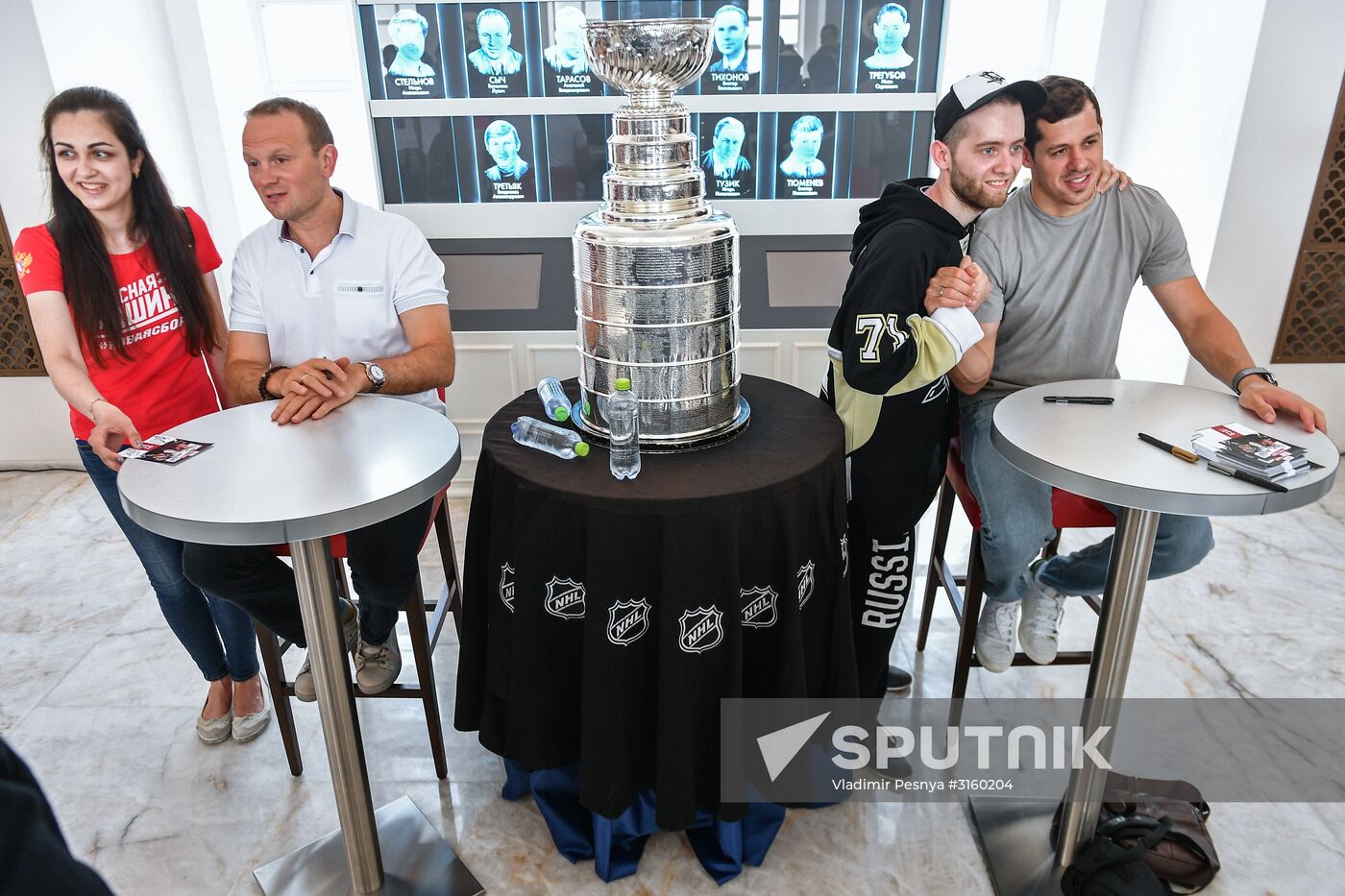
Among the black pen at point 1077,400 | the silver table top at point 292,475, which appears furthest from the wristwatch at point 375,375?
the black pen at point 1077,400

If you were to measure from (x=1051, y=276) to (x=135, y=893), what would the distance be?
2.69m

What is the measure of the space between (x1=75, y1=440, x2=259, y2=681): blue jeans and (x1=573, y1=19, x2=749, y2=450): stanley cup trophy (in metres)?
1.28

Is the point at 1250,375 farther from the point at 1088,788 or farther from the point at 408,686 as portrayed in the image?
the point at 408,686

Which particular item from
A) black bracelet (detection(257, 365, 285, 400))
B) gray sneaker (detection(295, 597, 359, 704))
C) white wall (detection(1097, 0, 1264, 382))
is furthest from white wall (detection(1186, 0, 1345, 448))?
black bracelet (detection(257, 365, 285, 400))

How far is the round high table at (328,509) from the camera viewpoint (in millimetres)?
1560

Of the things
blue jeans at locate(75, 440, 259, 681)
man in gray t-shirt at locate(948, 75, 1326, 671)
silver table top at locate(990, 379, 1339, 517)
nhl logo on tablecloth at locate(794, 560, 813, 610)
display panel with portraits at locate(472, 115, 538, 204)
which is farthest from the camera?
display panel with portraits at locate(472, 115, 538, 204)

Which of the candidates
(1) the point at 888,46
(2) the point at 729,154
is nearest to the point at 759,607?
(2) the point at 729,154

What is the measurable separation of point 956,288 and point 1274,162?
8.01 ft

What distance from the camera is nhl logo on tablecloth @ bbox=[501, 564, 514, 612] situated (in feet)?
6.29

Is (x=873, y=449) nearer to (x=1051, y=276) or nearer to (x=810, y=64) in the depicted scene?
(x=1051, y=276)

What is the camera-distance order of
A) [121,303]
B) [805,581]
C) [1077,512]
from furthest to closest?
1. [121,303]
2. [1077,512]
3. [805,581]

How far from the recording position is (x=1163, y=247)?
2.34 m

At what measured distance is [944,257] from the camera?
2.06m

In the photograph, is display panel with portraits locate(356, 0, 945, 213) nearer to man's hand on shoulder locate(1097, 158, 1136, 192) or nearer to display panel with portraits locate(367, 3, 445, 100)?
display panel with portraits locate(367, 3, 445, 100)
